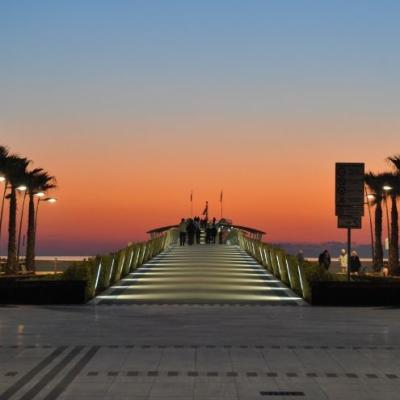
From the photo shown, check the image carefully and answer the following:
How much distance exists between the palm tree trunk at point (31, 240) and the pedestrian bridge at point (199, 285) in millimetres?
24211

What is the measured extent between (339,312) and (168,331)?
228 inches

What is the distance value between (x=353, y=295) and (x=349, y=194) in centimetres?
377

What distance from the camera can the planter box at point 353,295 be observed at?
2283 centimetres

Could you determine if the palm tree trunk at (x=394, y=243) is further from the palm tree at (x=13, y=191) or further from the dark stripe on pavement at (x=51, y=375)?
the dark stripe on pavement at (x=51, y=375)

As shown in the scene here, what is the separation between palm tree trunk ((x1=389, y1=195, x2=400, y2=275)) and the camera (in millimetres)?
60978

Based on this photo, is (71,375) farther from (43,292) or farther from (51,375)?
(43,292)

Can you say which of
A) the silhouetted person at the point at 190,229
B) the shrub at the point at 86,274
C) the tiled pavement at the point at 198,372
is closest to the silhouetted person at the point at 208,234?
the silhouetted person at the point at 190,229

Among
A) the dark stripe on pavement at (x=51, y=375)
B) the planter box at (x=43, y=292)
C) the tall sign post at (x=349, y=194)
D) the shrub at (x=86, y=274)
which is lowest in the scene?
the dark stripe on pavement at (x=51, y=375)

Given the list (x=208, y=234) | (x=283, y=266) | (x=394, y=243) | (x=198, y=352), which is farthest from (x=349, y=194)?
(x=208, y=234)

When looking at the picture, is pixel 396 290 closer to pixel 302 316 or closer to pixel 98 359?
pixel 302 316

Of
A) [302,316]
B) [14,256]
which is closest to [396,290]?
[302,316]

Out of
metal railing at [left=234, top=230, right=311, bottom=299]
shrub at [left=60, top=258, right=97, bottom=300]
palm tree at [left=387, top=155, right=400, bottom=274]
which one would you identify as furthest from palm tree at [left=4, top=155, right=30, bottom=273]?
shrub at [left=60, top=258, right=97, bottom=300]

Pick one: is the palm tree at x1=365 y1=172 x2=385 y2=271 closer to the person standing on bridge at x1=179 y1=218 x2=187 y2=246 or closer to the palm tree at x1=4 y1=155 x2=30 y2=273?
the person standing on bridge at x1=179 y1=218 x2=187 y2=246

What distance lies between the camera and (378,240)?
6725cm
